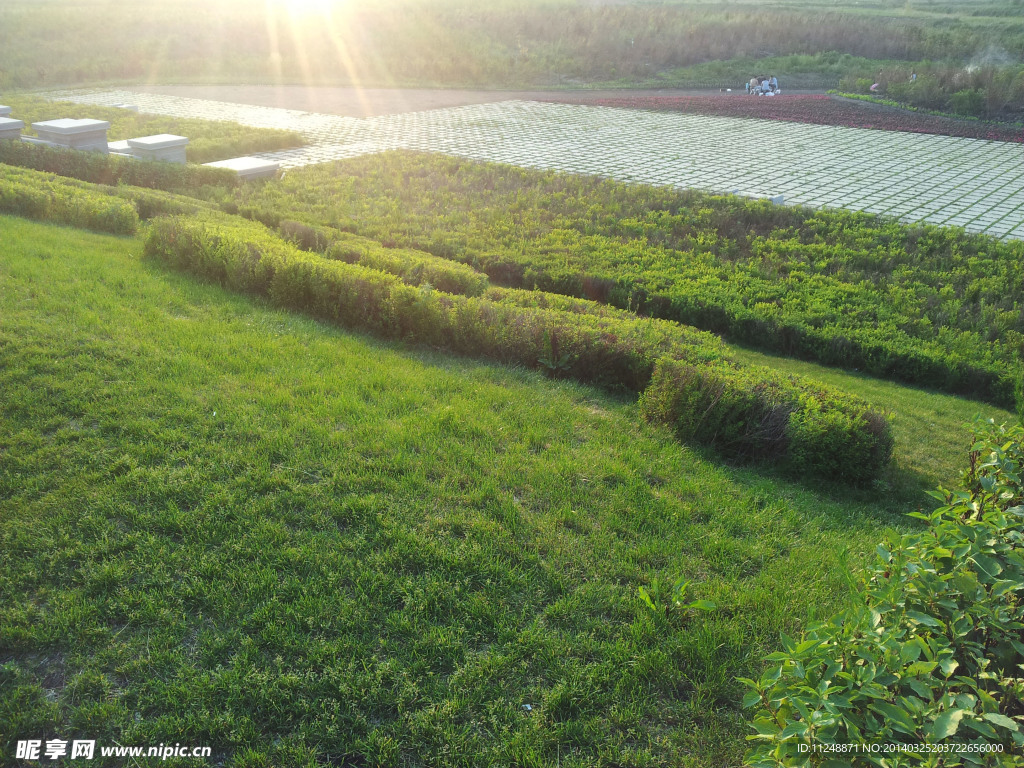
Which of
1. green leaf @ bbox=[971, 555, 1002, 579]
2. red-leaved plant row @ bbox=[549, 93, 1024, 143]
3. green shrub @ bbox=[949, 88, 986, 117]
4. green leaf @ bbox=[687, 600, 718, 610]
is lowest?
green leaf @ bbox=[687, 600, 718, 610]

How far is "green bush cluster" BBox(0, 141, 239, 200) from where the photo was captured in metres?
11.8

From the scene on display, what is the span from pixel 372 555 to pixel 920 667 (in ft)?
7.81

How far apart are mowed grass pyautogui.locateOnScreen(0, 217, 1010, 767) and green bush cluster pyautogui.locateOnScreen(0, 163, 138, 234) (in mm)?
3456

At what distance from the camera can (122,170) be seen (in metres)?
11.9

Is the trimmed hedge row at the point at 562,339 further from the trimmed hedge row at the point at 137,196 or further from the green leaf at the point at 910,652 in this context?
the green leaf at the point at 910,652

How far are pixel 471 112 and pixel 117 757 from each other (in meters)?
21.1

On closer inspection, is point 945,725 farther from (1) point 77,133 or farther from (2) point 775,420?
(1) point 77,133

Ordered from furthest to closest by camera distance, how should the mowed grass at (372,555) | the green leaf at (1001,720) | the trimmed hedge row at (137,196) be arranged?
the trimmed hedge row at (137,196), the mowed grass at (372,555), the green leaf at (1001,720)

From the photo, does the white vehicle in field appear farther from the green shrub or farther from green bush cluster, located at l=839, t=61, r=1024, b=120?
the green shrub

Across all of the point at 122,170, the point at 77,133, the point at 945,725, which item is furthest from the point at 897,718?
the point at 77,133

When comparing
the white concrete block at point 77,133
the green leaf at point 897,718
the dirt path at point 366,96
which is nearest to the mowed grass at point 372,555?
the green leaf at point 897,718

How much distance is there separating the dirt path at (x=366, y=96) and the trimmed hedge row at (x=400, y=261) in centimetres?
1313

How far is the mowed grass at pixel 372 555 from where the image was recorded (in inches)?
107

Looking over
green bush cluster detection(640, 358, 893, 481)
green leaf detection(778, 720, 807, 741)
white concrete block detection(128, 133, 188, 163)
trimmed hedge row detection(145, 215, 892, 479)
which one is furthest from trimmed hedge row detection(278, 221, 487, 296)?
green leaf detection(778, 720, 807, 741)
